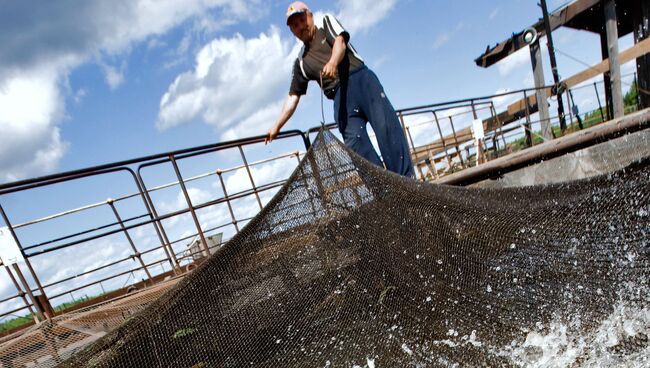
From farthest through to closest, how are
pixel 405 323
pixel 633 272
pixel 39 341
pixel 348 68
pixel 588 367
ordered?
1. pixel 348 68
2. pixel 39 341
3. pixel 405 323
4. pixel 633 272
5. pixel 588 367

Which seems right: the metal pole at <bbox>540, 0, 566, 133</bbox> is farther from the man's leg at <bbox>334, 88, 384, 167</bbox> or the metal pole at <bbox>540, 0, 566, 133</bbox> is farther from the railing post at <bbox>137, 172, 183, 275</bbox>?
the railing post at <bbox>137, 172, 183, 275</bbox>

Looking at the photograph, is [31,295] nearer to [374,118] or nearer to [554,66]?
[374,118]

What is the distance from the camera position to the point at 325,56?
3.02 metres

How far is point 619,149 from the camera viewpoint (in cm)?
302

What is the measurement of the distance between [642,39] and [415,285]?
7492 mm

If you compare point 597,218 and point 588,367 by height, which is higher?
point 597,218

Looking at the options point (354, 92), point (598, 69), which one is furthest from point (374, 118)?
point (598, 69)

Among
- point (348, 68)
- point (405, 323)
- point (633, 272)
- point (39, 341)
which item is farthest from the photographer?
point (348, 68)

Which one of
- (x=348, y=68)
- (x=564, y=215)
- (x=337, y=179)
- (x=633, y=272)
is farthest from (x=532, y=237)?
(x=348, y=68)

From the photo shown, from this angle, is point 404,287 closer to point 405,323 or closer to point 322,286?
point 405,323

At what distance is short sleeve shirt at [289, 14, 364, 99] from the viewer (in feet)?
9.68

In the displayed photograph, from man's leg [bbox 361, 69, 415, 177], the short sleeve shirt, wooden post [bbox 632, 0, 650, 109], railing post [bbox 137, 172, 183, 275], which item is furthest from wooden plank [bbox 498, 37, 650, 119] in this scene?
railing post [bbox 137, 172, 183, 275]

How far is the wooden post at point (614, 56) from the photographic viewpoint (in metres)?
6.45

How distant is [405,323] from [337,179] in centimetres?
77
